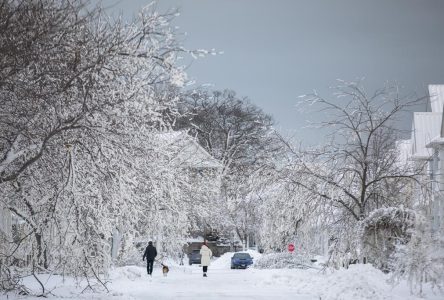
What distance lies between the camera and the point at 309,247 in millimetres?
23781

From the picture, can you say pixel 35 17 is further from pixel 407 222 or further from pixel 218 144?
pixel 218 144

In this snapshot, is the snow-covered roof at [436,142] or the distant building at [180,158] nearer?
the distant building at [180,158]

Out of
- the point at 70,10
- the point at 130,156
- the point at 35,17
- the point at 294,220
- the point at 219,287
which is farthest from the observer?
the point at 294,220

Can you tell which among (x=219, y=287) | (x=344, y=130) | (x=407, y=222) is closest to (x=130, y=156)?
(x=407, y=222)

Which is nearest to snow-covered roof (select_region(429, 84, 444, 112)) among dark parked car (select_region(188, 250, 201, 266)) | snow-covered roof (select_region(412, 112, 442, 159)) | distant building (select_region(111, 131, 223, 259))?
snow-covered roof (select_region(412, 112, 442, 159))

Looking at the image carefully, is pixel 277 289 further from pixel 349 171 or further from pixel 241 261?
pixel 241 261

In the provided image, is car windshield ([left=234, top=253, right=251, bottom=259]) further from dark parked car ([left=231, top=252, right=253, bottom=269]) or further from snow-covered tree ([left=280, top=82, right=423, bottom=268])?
snow-covered tree ([left=280, top=82, right=423, bottom=268])

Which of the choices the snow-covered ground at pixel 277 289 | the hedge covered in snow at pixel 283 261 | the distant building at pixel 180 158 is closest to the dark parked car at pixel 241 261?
the distant building at pixel 180 158

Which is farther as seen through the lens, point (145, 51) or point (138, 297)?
point (138, 297)

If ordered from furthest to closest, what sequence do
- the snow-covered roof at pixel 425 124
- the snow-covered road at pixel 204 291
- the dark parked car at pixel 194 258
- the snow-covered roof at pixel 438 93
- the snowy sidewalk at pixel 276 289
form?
the dark parked car at pixel 194 258, the snow-covered roof at pixel 425 124, the snow-covered roof at pixel 438 93, the snow-covered road at pixel 204 291, the snowy sidewalk at pixel 276 289

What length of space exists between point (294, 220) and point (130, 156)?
1121 cm

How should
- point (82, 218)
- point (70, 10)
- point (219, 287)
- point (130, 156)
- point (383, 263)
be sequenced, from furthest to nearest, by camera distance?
point (219, 287) → point (383, 263) → point (82, 218) → point (130, 156) → point (70, 10)

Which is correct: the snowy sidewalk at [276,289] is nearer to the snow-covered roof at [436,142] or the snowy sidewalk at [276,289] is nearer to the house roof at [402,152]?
the house roof at [402,152]

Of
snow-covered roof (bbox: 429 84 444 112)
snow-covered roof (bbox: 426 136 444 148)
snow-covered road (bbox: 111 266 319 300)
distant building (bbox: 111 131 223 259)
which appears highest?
snow-covered roof (bbox: 429 84 444 112)
